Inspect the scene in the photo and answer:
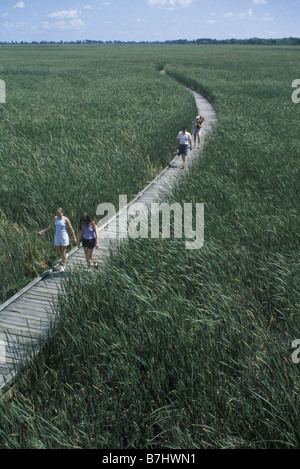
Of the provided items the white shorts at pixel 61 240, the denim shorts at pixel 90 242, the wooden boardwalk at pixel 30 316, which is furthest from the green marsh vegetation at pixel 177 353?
the white shorts at pixel 61 240

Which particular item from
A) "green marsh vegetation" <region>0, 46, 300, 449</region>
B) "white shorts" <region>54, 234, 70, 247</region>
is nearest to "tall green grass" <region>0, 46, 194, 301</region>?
"white shorts" <region>54, 234, 70, 247</region>

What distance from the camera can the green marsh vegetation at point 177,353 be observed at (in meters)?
3.37

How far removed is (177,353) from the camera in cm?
392

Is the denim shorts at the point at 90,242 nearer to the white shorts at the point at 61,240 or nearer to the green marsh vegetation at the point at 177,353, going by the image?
the white shorts at the point at 61,240

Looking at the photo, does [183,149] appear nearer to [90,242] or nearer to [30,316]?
[90,242]

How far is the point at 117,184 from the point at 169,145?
527 centimetres

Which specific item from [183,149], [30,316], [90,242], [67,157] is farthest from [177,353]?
[183,149]

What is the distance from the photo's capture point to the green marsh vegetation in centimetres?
337

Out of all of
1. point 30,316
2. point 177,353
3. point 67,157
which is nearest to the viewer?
point 177,353

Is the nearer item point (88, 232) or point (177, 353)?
point (177, 353)

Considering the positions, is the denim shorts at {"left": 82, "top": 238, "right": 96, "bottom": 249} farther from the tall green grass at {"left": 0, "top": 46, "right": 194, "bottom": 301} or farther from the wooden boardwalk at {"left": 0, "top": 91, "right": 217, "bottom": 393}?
the tall green grass at {"left": 0, "top": 46, "right": 194, "bottom": 301}

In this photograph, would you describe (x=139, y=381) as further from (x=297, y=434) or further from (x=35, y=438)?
(x=297, y=434)
